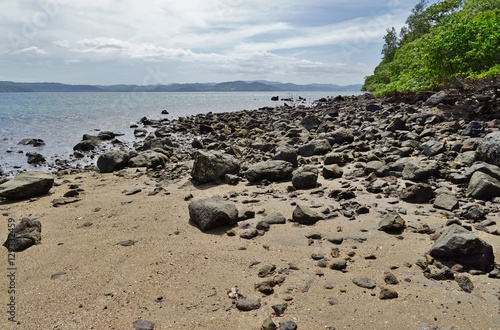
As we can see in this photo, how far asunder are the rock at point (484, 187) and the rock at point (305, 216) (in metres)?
3.08

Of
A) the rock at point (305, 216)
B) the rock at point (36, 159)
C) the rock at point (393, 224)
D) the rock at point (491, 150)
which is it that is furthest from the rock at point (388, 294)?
the rock at point (36, 159)

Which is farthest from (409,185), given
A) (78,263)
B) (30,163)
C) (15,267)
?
(30,163)

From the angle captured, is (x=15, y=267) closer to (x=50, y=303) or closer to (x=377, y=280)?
(x=50, y=303)

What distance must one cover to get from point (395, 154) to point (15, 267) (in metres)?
9.98

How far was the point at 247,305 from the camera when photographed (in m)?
4.44

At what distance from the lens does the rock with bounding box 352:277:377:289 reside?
15.3ft

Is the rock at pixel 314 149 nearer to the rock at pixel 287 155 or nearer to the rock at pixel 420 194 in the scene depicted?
the rock at pixel 287 155

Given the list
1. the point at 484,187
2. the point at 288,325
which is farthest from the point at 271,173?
the point at 288,325

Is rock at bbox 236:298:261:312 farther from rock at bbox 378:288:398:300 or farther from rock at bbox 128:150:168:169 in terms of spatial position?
rock at bbox 128:150:168:169

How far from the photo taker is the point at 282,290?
15.6ft

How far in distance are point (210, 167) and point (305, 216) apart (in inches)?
174

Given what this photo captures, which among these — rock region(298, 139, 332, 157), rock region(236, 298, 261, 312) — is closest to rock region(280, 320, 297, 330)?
rock region(236, 298, 261, 312)

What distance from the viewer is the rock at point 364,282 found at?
4672 mm

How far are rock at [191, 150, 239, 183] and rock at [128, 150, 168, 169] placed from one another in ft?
11.5
